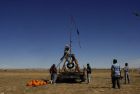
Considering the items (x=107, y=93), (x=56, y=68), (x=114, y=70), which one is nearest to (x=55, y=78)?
(x=56, y=68)

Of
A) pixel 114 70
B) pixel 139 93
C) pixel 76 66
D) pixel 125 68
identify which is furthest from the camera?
pixel 76 66

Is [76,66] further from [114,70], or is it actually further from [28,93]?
[28,93]

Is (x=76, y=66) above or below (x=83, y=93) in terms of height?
above

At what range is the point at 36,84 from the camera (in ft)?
77.7

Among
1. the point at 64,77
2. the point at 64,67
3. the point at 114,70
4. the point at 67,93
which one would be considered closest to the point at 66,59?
the point at 64,67

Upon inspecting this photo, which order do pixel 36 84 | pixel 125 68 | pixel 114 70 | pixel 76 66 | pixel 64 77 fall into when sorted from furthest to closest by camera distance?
pixel 76 66 → pixel 64 77 → pixel 125 68 → pixel 36 84 → pixel 114 70

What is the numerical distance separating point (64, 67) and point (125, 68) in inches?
247

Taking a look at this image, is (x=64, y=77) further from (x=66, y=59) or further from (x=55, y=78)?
(x=66, y=59)

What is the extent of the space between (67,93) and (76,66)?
11.4 m

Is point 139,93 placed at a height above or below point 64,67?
below

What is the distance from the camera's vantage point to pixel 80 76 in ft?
89.0

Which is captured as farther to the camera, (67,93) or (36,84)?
(36,84)

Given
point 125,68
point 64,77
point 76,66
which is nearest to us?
point 125,68

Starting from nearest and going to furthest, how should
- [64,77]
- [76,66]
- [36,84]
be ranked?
[36,84] → [64,77] → [76,66]
